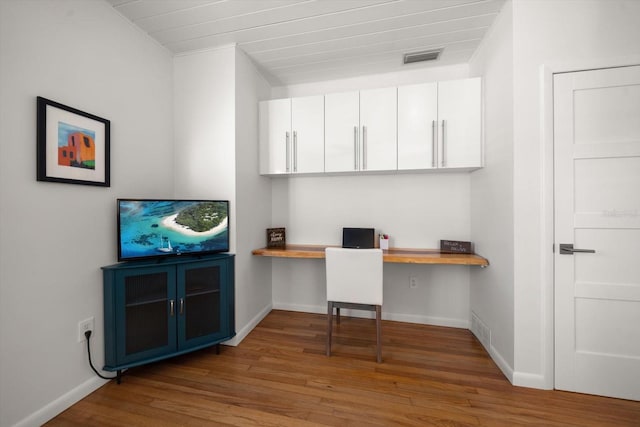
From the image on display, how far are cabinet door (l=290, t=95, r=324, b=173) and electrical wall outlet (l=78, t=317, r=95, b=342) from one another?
2012 mm

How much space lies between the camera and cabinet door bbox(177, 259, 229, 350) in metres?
2.00

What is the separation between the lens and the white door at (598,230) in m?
1.60

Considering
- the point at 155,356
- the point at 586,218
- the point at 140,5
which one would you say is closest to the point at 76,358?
the point at 155,356

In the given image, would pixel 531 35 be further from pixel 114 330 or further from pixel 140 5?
pixel 114 330

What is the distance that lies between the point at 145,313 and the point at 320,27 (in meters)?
2.63

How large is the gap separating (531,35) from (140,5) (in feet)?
9.08

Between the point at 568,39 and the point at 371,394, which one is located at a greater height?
the point at 568,39

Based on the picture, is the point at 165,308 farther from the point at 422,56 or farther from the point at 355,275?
the point at 422,56

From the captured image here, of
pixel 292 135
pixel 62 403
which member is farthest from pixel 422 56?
pixel 62 403

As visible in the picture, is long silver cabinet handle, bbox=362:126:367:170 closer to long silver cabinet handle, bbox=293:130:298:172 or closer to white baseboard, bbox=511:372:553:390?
long silver cabinet handle, bbox=293:130:298:172

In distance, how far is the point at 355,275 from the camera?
7.01 feet

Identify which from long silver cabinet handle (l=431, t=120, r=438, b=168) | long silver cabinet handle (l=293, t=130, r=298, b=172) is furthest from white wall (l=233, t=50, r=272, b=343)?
long silver cabinet handle (l=431, t=120, r=438, b=168)

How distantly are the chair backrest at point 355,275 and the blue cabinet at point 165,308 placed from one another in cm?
92

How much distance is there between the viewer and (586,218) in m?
1.65
